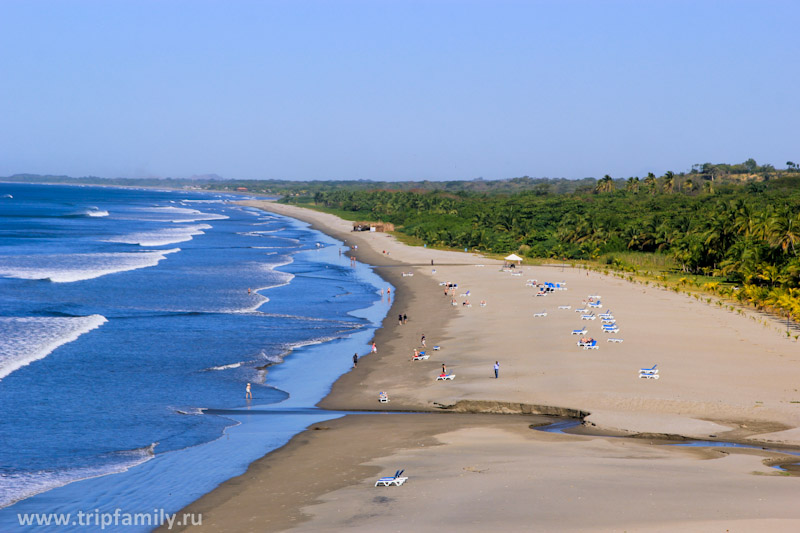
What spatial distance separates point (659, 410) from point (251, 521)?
53.6ft

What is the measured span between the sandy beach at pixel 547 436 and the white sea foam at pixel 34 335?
1680cm

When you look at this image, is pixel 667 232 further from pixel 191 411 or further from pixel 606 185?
pixel 606 185

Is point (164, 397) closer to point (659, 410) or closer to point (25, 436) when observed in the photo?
point (25, 436)

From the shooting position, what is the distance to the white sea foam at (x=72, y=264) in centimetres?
7181

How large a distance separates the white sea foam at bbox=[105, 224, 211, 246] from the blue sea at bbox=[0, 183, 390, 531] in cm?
2590

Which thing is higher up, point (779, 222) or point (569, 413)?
point (779, 222)

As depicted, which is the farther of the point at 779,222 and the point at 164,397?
the point at 779,222

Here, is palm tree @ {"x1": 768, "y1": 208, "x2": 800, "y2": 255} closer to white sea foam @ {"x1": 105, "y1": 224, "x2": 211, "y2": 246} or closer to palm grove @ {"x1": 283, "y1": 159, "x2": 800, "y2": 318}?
palm grove @ {"x1": 283, "y1": 159, "x2": 800, "y2": 318}

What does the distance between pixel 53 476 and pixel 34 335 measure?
24.0 meters

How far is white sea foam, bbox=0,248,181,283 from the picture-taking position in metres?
71.8

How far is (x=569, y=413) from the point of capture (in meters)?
29.0

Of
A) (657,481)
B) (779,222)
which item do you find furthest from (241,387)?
(779,222)

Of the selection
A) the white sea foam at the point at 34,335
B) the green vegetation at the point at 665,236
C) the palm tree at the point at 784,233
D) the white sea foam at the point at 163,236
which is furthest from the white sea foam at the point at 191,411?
the white sea foam at the point at 163,236

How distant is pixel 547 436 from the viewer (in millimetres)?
25984
